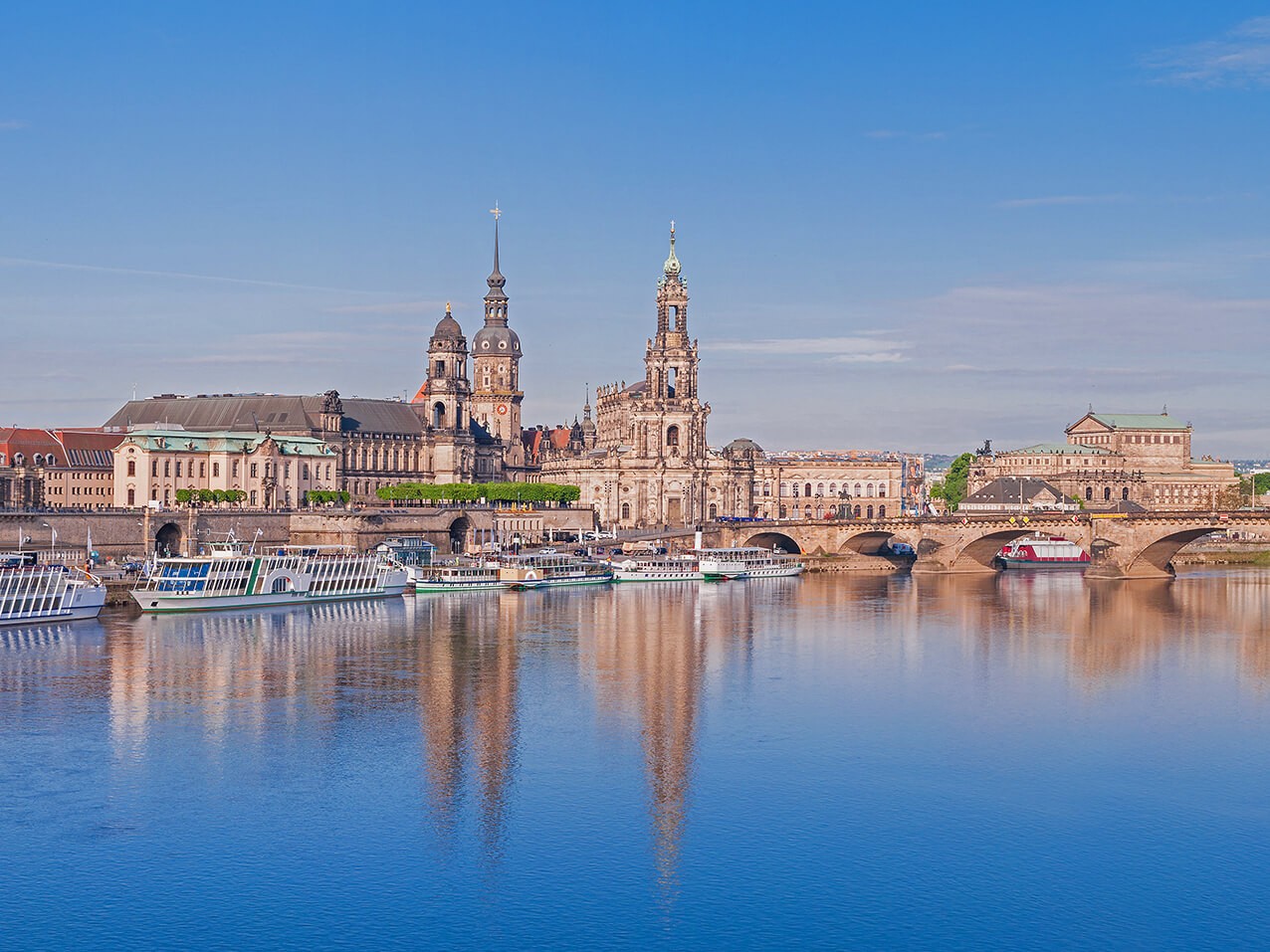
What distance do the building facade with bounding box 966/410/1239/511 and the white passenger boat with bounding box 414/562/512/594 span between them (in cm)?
9772

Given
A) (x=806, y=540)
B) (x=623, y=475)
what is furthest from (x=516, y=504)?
(x=806, y=540)

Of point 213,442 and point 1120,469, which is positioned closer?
point 213,442

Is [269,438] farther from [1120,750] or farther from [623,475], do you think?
[1120,750]

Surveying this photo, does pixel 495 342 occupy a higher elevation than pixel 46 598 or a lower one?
higher

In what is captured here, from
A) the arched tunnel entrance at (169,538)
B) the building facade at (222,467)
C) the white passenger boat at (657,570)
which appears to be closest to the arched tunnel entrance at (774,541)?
the white passenger boat at (657,570)

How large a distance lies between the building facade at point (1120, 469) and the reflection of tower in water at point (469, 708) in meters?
120

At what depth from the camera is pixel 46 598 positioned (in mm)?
70062

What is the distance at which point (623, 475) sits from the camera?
5364 inches

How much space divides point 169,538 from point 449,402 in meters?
44.3

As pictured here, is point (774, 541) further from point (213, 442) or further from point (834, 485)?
point (834, 485)

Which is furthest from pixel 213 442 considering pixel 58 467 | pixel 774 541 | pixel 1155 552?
pixel 1155 552


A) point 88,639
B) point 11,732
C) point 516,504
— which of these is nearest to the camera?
point 11,732

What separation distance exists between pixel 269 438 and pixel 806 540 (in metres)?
42.5

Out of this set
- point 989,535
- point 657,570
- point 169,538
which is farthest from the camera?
point 989,535
